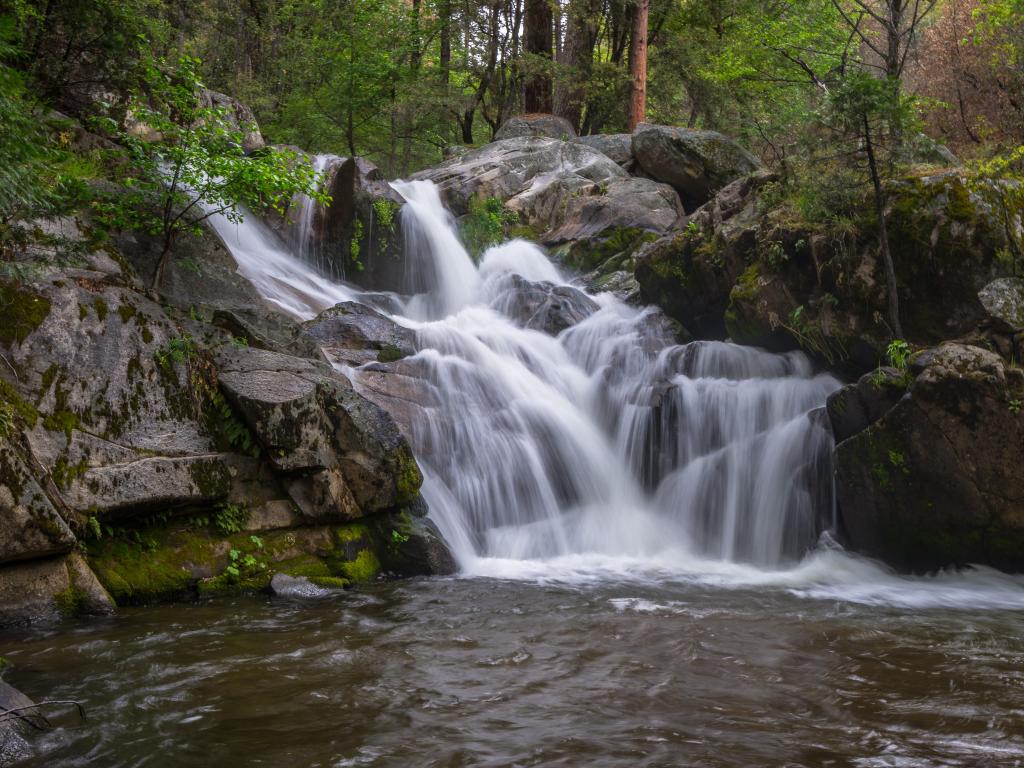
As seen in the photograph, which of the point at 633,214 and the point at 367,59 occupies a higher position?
the point at 367,59

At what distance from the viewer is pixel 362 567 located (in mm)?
7320

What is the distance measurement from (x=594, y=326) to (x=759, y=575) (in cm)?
541

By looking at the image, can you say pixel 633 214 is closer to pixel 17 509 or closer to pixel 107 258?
pixel 107 258

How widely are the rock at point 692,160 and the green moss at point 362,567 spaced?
12507 mm

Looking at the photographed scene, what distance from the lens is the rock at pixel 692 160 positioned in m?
16.8

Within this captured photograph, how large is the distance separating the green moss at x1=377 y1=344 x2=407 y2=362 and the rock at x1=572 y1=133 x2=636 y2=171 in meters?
10.2

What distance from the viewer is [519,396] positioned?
10.5 m

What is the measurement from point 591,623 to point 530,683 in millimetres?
1425

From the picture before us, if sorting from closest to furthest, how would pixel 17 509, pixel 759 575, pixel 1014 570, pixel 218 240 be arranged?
1. pixel 17 509
2. pixel 1014 570
3. pixel 759 575
4. pixel 218 240

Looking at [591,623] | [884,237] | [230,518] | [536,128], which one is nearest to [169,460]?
[230,518]

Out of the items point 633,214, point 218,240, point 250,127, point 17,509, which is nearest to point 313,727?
point 17,509

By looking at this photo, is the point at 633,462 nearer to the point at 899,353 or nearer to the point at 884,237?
the point at 899,353

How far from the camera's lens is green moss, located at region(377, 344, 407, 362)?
33.9ft

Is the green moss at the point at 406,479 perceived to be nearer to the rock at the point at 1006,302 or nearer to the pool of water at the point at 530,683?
the pool of water at the point at 530,683
